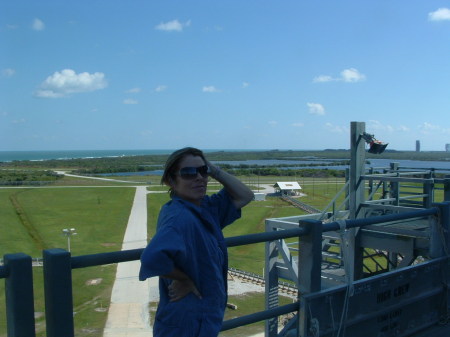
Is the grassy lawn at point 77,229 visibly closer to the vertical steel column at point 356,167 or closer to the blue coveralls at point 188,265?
the vertical steel column at point 356,167

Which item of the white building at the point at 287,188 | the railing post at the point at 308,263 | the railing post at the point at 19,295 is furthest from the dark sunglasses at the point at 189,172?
the white building at the point at 287,188

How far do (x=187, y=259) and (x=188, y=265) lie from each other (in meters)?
0.03

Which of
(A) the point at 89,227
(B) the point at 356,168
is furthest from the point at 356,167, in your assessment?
(A) the point at 89,227

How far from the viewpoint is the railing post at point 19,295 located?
6.56ft

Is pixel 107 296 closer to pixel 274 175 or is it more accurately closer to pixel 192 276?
pixel 192 276

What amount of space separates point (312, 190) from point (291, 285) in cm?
5167

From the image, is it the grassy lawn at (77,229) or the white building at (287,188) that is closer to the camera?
the grassy lawn at (77,229)

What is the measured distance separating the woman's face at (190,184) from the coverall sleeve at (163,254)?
0.30 meters

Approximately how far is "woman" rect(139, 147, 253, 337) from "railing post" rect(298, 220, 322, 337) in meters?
1.21

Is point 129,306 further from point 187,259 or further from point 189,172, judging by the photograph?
point 187,259

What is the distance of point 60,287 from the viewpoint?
6.88 feet

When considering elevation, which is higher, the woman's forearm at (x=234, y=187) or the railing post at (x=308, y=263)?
the woman's forearm at (x=234, y=187)

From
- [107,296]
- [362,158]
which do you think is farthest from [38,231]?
[362,158]

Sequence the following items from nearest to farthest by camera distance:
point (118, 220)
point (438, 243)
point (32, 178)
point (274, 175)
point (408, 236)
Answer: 1. point (438, 243)
2. point (408, 236)
3. point (118, 220)
4. point (32, 178)
5. point (274, 175)
